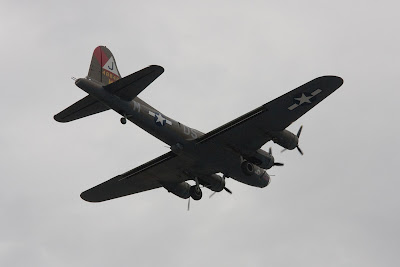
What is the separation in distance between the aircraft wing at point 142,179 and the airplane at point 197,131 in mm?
59

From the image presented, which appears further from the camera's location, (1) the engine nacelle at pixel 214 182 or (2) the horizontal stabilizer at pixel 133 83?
(1) the engine nacelle at pixel 214 182

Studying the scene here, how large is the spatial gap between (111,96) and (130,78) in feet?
5.57

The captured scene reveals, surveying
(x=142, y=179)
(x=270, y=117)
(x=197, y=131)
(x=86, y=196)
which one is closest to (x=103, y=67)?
(x=197, y=131)

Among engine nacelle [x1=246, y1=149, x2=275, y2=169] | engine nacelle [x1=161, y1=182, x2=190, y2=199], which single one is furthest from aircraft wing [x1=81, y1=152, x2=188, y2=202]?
engine nacelle [x1=246, y1=149, x2=275, y2=169]

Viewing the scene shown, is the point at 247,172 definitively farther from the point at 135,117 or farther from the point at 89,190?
the point at 89,190

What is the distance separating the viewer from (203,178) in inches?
1793

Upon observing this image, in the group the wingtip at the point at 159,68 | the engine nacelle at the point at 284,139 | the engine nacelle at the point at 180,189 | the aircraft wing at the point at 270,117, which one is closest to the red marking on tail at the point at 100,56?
the wingtip at the point at 159,68

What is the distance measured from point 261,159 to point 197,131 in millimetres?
3958

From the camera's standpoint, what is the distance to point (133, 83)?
126ft

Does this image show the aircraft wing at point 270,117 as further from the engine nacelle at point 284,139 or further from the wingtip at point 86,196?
the wingtip at point 86,196

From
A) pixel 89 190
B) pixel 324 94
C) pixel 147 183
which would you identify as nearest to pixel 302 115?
pixel 324 94

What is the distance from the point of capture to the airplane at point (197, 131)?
38719 mm

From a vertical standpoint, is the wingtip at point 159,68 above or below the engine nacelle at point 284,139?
above

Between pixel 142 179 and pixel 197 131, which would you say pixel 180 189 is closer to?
pixel 142 179
